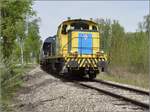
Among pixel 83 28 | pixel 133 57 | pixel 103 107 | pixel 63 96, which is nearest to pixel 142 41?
pixel 133 57

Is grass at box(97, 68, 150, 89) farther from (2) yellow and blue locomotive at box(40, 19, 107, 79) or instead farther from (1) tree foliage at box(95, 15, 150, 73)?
(1) tree foliage at box(95, 15, 150, 73)

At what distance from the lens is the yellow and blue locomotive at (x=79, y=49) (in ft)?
75.5

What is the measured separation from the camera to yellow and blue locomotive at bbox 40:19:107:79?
2300 centimetres

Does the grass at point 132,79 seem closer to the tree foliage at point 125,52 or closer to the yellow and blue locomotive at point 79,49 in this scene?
the yellow and blue locomotive at point 79,49

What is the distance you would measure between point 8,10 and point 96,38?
217 inches

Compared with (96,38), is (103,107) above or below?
below

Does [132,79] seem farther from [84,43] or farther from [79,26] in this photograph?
[79,26]

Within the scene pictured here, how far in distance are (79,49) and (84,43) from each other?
46 centimetres

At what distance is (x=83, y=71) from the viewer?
2456 cm

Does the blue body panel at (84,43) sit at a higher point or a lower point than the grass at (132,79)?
higher

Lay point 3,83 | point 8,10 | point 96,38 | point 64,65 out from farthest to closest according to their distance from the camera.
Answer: point 8,10, point 96,38, point 64,65, point 3,83

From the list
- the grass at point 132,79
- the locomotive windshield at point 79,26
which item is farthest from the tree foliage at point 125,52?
the locomotive windshield at point 79,26

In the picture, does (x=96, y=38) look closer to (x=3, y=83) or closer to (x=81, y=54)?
(x=81, y=54)

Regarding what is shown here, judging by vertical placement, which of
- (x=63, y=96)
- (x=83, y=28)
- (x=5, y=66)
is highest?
(x=83, y=28)
